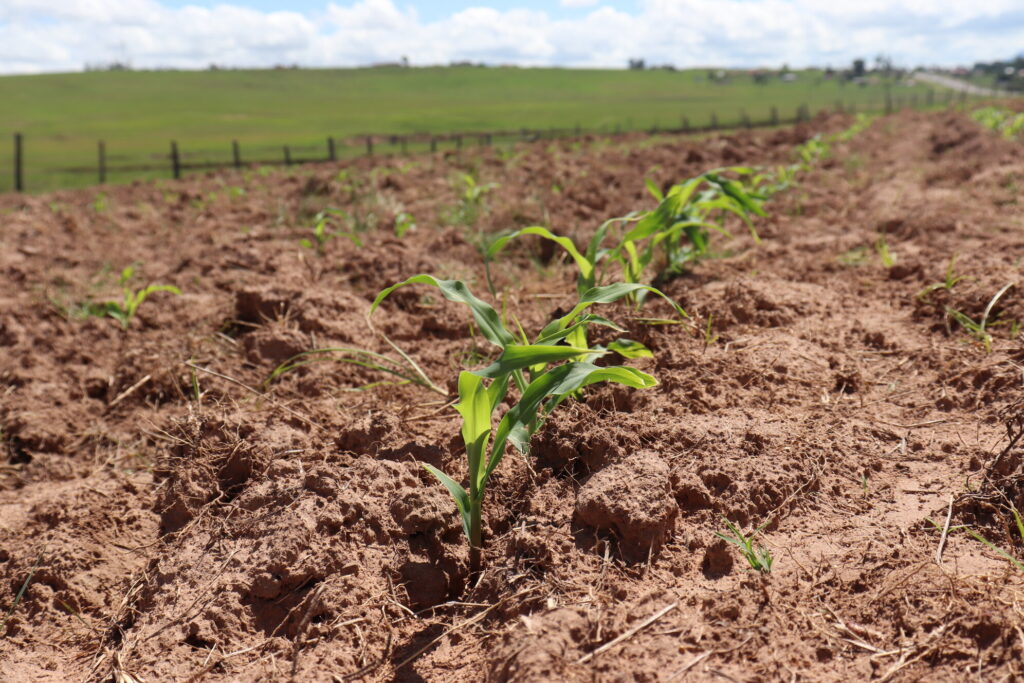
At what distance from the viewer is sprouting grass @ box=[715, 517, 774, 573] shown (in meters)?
1.74

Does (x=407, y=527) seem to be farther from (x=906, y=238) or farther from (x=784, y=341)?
(x=906, y=238)

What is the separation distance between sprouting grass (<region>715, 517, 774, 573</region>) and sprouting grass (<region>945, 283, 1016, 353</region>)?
152 cm

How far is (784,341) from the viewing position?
9.60 feet

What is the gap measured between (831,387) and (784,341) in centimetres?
31

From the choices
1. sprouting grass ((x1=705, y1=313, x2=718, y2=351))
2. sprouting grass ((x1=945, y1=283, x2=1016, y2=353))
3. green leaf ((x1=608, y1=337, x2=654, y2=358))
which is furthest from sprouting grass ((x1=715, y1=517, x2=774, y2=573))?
sprouting grass ((x1=945, y1=283, x2=1016, y2=353))

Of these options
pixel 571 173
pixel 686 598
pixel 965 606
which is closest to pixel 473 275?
A: pixel 686 598

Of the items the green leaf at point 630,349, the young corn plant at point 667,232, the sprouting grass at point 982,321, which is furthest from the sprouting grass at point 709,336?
the sprouting grass at point 982,321

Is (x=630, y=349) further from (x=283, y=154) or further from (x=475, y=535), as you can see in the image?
(x=283, y=154)

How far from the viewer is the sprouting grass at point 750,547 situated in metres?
1.74

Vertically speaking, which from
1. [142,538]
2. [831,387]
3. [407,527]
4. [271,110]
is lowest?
[142,538]

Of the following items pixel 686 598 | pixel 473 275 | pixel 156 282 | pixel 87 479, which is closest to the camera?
pixel 686 598

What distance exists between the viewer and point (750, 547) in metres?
1.76

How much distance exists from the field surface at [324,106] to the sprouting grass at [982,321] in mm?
14981

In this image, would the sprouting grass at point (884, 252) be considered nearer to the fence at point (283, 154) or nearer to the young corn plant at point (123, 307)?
the young corn plant at point (123, 307)
